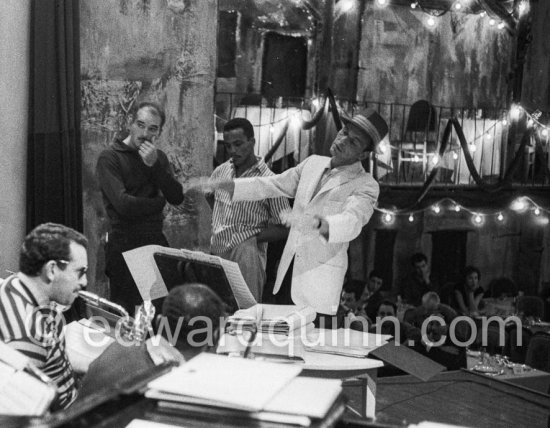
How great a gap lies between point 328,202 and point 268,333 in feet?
5.12

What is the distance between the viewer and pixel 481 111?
11.1 m

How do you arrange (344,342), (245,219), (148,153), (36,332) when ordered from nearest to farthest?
1. (36,332)
2. (344,342)
3. (245,219)
4. (148,153)

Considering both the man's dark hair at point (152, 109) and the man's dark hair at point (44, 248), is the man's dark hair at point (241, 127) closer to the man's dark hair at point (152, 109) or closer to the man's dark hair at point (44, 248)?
the man's dark hair at point (152, 109)

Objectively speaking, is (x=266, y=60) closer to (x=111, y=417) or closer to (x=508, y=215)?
(x=508, y=215)

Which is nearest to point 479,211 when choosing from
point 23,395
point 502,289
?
point 502,289

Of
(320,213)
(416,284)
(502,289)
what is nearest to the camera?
(320,213)

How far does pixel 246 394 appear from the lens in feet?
4.81

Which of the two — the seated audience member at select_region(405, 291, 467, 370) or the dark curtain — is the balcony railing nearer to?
the seated audience member at select_region(405, 291, 467, 370)

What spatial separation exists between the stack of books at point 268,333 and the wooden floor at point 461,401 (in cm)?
125

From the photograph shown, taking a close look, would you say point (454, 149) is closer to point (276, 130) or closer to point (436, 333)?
point (276, 130)

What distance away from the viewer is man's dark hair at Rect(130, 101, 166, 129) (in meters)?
5.46

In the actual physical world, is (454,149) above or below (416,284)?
above

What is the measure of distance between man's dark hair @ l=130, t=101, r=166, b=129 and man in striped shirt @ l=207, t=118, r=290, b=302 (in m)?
0.45

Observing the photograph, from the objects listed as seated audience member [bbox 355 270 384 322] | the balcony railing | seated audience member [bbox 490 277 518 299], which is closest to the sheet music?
seated audience member [bbox 355 270 384 322]
